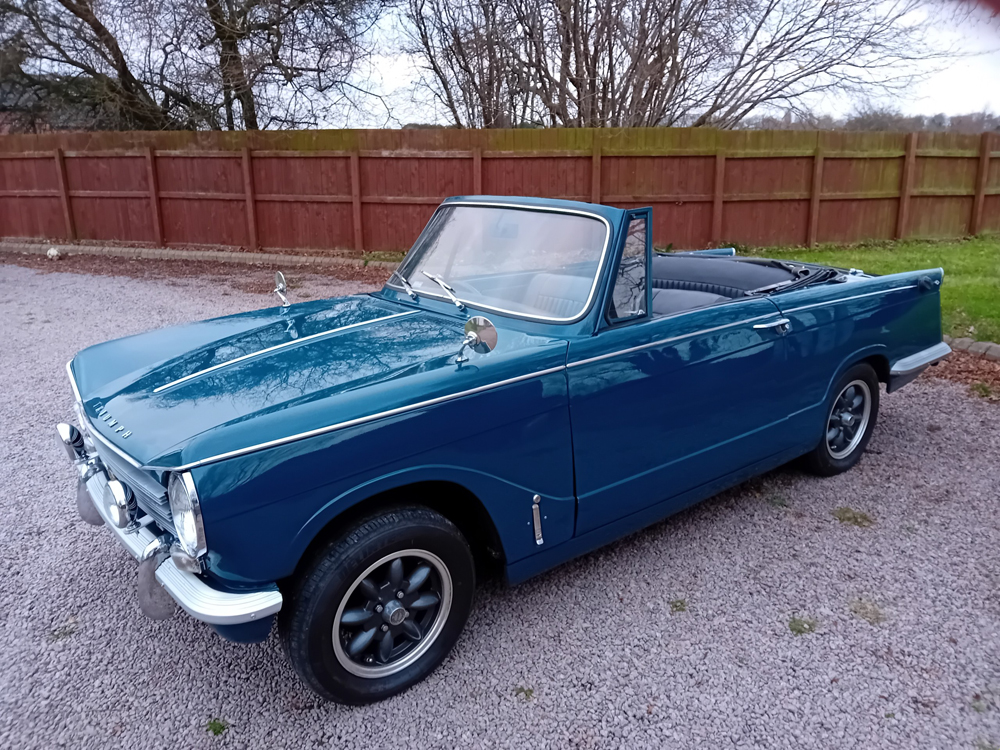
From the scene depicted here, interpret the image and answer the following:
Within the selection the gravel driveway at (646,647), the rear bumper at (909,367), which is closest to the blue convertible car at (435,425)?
the gravel driveway at (646,647)

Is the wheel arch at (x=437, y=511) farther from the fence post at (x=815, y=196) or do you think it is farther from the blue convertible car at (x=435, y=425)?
the fence post at (x=815, y=196)

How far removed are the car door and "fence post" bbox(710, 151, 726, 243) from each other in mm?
9918

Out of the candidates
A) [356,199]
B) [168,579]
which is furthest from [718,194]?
[168,579]

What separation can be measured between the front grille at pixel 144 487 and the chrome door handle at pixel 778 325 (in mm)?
2751

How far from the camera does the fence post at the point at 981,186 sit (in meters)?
14.9

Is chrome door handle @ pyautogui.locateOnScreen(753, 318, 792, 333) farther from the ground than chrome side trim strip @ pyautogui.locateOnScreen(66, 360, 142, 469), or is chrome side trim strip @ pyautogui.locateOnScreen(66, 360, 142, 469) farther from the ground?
chrome door handle @ pyautogui.locateOnScreen(753, 318, 792, 333)

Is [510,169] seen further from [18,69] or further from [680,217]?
[18,69]

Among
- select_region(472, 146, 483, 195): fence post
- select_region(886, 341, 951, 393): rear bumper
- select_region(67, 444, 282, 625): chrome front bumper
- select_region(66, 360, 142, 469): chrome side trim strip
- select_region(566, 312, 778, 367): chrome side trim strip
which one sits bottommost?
A: select_region(67, 444, 282, 625): chrome front bumper

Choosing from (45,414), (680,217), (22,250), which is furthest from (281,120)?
(45,414)

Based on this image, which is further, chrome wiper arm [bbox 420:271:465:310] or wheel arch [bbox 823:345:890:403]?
wheel arch [bbox 823:345:890:403]

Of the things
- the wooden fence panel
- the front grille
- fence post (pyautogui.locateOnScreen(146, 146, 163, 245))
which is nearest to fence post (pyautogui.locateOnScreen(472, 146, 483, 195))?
the wooden fence panel

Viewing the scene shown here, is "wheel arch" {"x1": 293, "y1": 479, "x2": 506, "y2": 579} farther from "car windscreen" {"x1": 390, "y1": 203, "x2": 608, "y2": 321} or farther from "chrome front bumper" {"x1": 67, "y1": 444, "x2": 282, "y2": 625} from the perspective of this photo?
"car windscreen" {"x1": 390, "y1": 203, "x2": 608, "y2": 321}

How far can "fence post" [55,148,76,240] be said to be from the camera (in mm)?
15656

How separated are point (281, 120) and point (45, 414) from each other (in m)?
12.2
